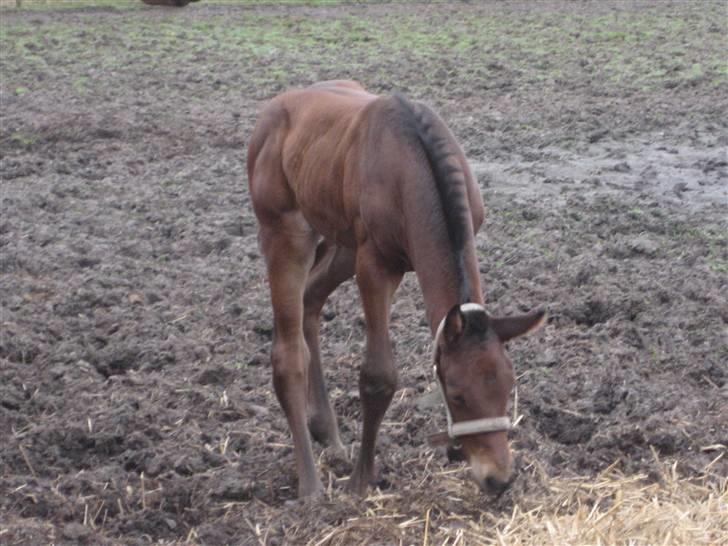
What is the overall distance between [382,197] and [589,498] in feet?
4.80

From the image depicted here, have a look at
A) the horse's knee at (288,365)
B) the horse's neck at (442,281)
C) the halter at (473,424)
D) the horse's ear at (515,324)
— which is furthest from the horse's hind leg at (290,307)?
the horse's ear at (515,324)

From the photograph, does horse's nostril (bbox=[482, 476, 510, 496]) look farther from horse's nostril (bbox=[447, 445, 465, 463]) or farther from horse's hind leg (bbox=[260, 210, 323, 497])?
horse's hind leg (bbox=[260, 210, 323, 497])

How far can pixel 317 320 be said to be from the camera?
18.6 ft

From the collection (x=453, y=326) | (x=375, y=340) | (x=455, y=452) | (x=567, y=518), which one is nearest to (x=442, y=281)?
(x=453, y=326)

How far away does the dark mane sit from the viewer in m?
4.26

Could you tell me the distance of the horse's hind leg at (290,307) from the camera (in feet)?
17.1

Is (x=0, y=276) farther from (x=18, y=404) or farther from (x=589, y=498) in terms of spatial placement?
(x=589, y=498)

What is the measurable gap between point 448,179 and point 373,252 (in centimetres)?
46

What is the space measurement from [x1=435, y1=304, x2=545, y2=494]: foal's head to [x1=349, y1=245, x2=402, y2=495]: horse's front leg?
23.6 inches

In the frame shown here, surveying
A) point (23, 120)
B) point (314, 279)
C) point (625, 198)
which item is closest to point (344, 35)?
point (23, 120)

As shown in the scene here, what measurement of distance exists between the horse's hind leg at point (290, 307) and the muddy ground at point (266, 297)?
304mm

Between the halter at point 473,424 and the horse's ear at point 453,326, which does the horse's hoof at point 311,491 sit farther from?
the horse's ear at point 453,326

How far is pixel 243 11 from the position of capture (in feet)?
69.2

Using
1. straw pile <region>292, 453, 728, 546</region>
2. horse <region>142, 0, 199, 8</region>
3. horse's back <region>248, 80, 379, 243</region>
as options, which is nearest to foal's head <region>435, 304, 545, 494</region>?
straw pile <region>292, 453, 728, 546</region>
